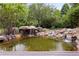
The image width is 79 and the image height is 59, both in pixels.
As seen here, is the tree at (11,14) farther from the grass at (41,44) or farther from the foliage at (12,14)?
the grass at (41,44)

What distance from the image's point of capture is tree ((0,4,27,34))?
6.19 ft

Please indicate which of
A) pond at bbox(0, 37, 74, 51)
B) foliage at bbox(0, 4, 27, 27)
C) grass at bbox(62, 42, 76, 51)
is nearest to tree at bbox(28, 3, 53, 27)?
foliage at bbox(0, 4, 27, 27)

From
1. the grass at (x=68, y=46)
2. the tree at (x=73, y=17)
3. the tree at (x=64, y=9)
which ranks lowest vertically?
the grass at (x=68, y=46)

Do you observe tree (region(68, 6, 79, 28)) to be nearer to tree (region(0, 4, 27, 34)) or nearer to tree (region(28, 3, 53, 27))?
tree (region(28, 3, 53, 27))

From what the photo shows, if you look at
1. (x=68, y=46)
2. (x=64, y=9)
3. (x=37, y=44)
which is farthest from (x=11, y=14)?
(x=68, y=46)

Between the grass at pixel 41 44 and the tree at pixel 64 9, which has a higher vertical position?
the tree at pixel 64 9

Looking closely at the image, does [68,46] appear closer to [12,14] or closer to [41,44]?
[41,44]

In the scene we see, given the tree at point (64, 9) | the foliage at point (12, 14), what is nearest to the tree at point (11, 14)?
the foliage at point (12, 14)

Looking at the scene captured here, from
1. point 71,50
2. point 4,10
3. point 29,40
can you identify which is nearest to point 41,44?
point 29,40

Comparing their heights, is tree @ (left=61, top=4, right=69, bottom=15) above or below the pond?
above

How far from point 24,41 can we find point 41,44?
17 cm

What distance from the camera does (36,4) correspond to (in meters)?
1.89

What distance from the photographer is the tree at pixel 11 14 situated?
74.3 inches

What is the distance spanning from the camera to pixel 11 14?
1.89 meters
